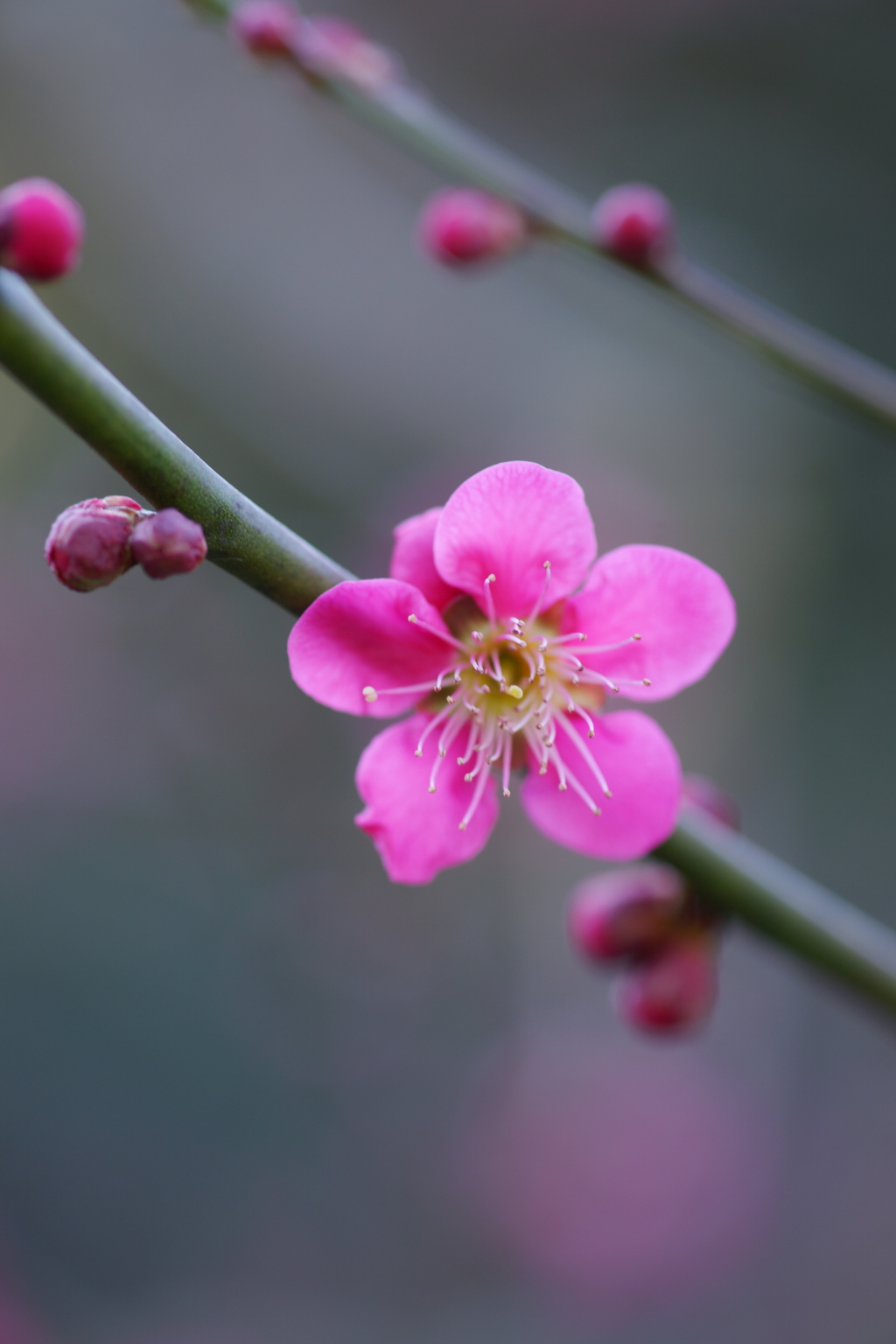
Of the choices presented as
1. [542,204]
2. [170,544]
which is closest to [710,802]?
[170,544]

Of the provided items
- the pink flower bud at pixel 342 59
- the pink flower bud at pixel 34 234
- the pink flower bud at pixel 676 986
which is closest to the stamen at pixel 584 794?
the pink flower bud at pixel 676 986

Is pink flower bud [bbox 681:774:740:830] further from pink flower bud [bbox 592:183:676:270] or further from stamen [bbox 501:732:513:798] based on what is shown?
pink flower bud [bbox 592:183:676:270]

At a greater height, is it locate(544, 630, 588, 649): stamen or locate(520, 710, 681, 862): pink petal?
locate(544, 630, 588, 649): stamen

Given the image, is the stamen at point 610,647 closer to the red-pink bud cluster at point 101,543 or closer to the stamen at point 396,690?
the stamen at point 396,690

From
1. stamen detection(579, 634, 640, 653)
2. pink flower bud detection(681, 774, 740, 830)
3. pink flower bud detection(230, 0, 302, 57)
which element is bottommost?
stamen detection(579, 634, 640, 653)

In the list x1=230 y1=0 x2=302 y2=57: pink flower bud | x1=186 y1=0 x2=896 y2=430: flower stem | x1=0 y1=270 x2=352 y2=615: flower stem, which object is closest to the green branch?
x1=0 y1=270 x2=352 y2=615: flower stem

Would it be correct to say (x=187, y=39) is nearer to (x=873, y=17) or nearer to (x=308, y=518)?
(x=308, y=518)

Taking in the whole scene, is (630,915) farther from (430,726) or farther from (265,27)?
(265,27)
